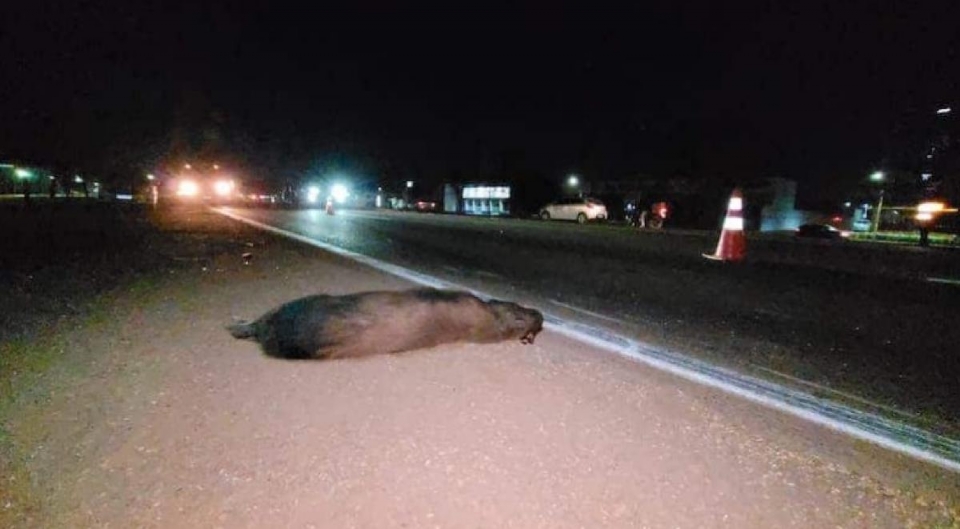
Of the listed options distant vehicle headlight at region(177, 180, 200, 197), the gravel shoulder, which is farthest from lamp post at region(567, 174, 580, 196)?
the gravel shoulder

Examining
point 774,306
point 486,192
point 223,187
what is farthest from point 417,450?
point 223,187

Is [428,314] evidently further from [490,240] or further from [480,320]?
[490,240]

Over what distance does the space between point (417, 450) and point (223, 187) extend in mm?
92725

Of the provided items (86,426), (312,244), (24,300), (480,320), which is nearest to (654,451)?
(480,320)

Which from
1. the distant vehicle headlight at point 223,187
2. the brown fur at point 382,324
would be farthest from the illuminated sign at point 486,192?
the brown fur at point 382,324

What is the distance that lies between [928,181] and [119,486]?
44.8 m

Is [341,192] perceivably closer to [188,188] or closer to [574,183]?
[188,188]

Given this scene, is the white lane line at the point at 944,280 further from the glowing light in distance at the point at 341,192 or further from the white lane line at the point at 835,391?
the glowing light in distance at the point at 341,192

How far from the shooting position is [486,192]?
209 feet

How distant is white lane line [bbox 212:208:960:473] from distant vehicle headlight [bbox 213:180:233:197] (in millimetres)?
83475

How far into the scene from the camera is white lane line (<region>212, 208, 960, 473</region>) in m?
3.23

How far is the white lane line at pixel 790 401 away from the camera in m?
3.23

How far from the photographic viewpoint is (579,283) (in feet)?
29.8

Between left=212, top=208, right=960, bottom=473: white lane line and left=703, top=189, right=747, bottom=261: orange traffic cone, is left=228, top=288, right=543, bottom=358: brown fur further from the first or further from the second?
left=703, top=189, right=747, bottom=261: orange traffic cone
